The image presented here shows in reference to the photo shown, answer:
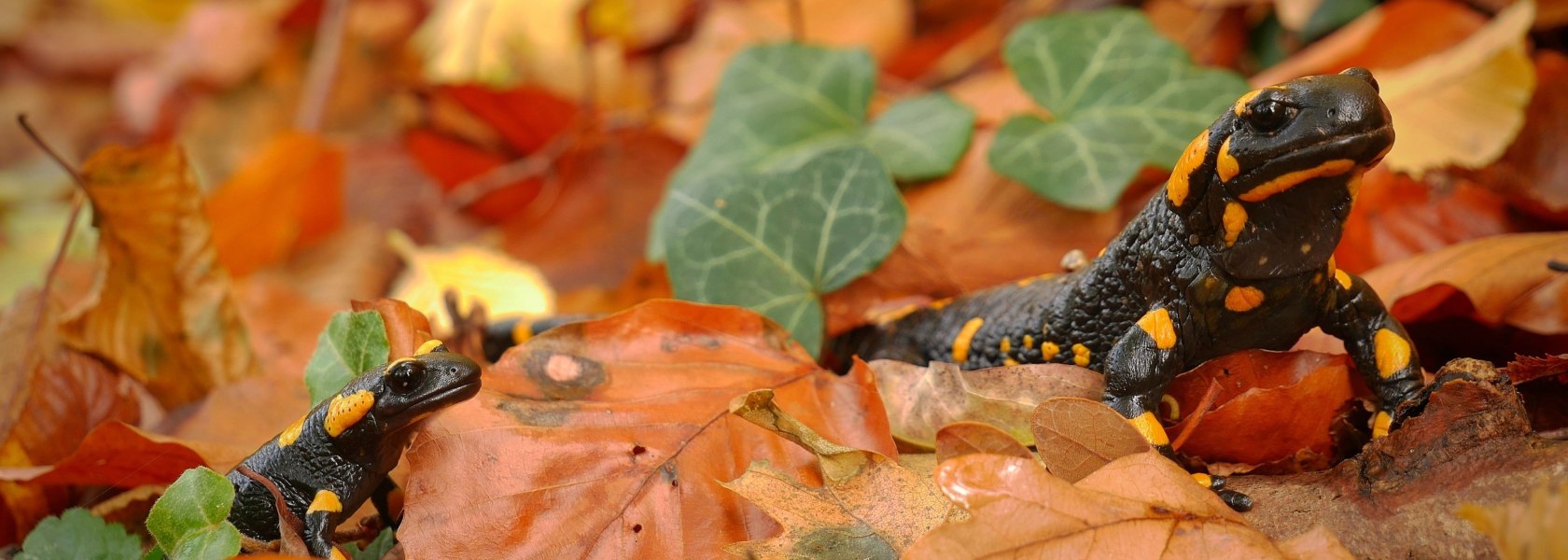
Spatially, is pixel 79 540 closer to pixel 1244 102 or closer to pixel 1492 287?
pixel 1244 102

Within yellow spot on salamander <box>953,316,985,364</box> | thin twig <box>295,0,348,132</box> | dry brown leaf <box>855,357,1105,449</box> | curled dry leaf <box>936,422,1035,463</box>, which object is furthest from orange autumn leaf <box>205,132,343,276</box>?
curled dry leaf <box>936,422,1035,463</box>

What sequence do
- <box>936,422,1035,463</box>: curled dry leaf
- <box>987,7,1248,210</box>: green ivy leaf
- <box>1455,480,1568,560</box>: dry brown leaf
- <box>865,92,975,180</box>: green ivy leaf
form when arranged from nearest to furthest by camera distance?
<box>1455,480,1568,560</box>: dry brown leaf < <box>936,422,1035,463</box>: curled dry leaf < <box>987,7,1248,210</box>: green ivy leaf < <box>865,92,975,180</box>: green ivy leaf

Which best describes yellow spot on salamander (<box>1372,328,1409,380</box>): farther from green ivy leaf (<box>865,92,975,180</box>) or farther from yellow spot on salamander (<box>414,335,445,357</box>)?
yellow spot on salamander (<box>414,335,445,357</box>)

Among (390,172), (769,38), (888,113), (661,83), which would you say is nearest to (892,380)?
(888,113)

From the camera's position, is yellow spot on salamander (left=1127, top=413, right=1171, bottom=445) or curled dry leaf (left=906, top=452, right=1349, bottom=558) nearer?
curled dry leaf (left=906, top=452, right=1349, bottom=558)

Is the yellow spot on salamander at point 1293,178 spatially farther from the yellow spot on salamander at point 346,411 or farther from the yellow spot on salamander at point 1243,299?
the yellow spot on salamander at point 346,411

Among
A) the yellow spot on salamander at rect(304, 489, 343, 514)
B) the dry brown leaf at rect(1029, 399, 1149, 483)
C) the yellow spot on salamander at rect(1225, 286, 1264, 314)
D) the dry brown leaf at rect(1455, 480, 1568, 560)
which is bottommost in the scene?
the yellow spot on salamander at rect(304, 489, 343, 514)

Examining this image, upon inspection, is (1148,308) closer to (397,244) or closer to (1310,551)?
(1310,551)
